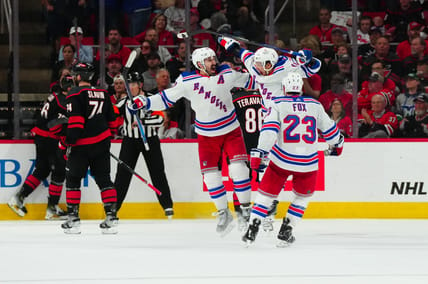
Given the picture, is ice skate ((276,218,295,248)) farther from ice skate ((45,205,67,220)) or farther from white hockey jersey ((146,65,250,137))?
ice skate ((45,205,67,220))

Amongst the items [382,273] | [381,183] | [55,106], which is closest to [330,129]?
[382,273]

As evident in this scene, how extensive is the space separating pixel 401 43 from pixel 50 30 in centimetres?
364

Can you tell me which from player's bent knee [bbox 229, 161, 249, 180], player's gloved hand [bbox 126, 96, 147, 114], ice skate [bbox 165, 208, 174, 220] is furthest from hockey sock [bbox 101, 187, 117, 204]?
ice skate [bbox 165, 208, 174, 220]

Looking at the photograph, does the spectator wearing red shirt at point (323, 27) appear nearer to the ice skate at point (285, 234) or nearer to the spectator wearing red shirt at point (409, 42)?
the spectator wearing red shirt at point (409, 42)

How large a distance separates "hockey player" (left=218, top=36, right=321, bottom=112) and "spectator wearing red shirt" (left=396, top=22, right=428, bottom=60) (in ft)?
7.49

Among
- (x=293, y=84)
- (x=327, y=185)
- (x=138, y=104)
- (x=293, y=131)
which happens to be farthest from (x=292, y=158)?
(x=327, y=185)

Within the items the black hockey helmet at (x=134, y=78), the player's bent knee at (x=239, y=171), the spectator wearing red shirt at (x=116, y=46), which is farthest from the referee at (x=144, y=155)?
the player's bent knee at (x=239, y=171)

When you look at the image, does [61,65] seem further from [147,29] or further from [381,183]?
[381,183]

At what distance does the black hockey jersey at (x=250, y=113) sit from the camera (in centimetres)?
928

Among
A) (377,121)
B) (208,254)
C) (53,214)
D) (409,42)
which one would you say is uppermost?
(409,42)

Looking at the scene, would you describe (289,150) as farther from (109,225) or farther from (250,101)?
(250,101)

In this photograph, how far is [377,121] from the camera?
10.1 meters

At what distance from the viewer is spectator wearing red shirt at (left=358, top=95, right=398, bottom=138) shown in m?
9.97

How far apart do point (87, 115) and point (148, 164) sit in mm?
1545
